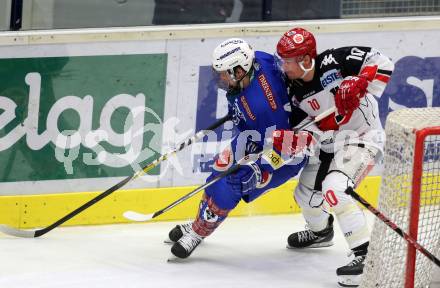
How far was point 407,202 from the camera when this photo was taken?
4.38 m

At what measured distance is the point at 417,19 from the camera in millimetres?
6375

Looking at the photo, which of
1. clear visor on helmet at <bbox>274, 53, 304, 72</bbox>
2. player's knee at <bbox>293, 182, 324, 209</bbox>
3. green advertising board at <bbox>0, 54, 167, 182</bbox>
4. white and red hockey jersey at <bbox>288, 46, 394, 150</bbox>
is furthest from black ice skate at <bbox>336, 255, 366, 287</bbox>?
green advertising board at <bbox>0, 54, 167, 182</bbox>

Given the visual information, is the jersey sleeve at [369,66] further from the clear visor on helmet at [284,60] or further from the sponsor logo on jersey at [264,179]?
the sponsor logo on jersey at [264,179]

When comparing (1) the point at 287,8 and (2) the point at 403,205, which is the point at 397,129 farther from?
(1) the point at 287,8

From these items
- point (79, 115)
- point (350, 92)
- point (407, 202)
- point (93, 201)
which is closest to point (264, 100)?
point (350, 92)

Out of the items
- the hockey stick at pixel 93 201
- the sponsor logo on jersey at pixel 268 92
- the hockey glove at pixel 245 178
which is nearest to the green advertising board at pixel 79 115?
the hockey stick at pixel 93 201

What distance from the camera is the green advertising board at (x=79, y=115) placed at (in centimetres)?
576

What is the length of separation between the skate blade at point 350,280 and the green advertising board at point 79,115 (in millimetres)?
1497

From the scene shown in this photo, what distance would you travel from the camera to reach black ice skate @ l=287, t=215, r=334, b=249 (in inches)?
222

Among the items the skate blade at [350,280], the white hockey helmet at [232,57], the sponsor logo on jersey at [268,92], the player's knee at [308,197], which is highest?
the white hockey helmet at [232,57]

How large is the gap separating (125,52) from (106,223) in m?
0.91

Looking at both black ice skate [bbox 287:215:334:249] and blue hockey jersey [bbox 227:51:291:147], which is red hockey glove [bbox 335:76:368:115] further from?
black ice skate [bbox 287:215:334:249]

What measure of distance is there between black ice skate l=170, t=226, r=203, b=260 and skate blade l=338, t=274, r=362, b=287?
29.8 inches

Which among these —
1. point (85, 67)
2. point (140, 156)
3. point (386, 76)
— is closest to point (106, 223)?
point (140, 156)
